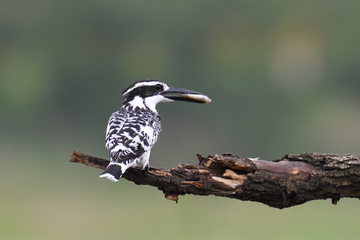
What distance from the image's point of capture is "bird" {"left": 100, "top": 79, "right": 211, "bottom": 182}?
2.44 meters

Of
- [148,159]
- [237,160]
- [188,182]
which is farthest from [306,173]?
[148,159]

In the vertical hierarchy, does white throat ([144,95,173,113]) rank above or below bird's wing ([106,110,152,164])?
above

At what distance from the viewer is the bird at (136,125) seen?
7.99ft

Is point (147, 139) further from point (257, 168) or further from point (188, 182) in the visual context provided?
point (257, 168)

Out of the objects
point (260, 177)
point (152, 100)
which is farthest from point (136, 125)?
point (260, 177)

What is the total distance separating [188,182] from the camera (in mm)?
2520

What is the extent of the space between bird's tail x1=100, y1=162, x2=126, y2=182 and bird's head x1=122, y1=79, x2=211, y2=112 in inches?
39.4

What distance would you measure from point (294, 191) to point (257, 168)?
0.27 meters

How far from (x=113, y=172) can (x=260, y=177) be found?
86 centimetres

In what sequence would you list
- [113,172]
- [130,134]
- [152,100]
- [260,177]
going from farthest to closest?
[152,100]
[130,134]
[260,177]
[113,172]

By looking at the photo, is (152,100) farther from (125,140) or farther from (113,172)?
(113,172)

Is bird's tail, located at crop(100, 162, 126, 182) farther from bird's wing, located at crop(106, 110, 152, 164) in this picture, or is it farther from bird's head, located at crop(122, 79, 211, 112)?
bird's head, located at crop(122, 79, 211, 112)

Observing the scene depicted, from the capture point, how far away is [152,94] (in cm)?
335

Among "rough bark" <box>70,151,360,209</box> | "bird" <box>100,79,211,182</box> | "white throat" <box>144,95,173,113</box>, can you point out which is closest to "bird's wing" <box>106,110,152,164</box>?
"bird" <box>100,79,211,182</box>
